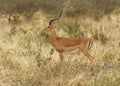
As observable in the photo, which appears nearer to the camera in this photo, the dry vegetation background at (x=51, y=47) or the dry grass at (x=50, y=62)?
the dry grass at (x=50, y=62)

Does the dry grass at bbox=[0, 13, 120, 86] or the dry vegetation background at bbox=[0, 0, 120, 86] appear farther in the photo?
the dry vegetation background at bbox=[0, 0, 120, 86]

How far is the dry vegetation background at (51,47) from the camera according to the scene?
→ 26.4 feet

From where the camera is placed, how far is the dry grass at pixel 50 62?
7.85 meters

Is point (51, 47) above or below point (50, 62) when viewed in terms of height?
above

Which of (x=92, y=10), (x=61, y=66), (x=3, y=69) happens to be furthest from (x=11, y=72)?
(x=92, y=10)

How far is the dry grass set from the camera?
785 cm

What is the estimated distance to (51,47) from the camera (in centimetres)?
1070

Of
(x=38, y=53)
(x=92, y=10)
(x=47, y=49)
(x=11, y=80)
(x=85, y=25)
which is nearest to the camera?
(x=11, y=80)

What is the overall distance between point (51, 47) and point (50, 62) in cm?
172

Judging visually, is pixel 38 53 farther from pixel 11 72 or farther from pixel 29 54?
pixel 11 72

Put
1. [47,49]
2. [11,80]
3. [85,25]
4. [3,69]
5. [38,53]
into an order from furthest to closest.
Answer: [85,25] < [47,49] < [38,53] < [3,69] < [11,80]

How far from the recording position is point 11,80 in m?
8.04

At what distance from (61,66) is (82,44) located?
2.26 ft

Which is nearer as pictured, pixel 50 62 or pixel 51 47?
pixel 50 62
